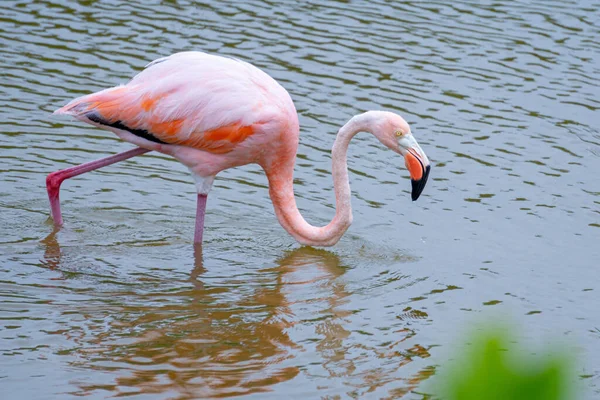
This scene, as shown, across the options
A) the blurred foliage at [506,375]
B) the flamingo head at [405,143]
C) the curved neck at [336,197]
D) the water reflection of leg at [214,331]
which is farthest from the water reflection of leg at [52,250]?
the blurred foliage at [506,375]

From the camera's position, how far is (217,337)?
5.13m

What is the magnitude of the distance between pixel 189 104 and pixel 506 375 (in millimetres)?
5224

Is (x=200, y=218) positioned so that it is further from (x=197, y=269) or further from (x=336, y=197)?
(x=336, y=197)

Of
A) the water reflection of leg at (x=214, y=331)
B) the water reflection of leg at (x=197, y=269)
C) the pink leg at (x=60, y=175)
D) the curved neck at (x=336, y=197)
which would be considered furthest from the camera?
the pink leg at (x=60, y=175)

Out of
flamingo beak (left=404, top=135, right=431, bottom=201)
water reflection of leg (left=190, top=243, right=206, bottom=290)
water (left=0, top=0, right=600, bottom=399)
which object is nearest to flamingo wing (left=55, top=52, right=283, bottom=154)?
water reflection of leg (left=190, top=243, right=206, bottom=290)

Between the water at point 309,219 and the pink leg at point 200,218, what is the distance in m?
0.13

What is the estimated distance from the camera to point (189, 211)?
7312mm

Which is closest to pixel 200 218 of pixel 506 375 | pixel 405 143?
pixel 405 143

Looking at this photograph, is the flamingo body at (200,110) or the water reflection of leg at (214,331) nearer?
the water reflection of leg at (214,331)

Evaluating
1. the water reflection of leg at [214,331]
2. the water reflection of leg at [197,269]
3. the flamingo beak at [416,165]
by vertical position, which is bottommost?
the water reflection of leg at [197,269]

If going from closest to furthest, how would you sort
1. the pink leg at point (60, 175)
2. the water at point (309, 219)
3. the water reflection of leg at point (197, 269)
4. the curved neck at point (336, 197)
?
1. the water at point (309, 219)
2. the water reflection of leg at point (197, 269)
3. the curved neck at point (336, 197)
4. the pink leg at point (60, 175)

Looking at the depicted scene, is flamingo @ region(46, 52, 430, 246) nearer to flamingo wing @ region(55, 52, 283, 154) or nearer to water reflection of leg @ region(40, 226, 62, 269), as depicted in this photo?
flamingo wing @ region(55, 52, 283, 154)

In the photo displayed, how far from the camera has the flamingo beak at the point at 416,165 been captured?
6.08m

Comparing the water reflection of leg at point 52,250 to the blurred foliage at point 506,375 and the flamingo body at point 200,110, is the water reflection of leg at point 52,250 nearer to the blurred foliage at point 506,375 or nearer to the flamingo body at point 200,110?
the flamingo body at point 200,110
